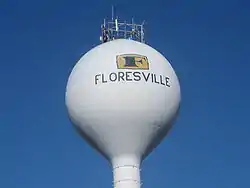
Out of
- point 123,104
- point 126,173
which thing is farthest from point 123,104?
point 126,173

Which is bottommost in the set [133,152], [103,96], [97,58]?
[133,152]

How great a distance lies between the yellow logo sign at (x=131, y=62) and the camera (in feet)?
80.3

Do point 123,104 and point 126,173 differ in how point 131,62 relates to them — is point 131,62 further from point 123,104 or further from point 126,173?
point 126,173

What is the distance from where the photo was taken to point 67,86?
25469 mm

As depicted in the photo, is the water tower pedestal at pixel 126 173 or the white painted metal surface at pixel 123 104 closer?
the white painted metal surface at pixel 123 104

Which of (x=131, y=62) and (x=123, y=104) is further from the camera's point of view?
(x=131, y=62)

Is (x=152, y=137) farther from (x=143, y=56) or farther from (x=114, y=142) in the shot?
(x=143, y=56)

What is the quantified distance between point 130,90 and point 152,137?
2.05 m

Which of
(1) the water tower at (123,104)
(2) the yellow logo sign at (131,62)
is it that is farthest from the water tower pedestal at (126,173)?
(2) the yellow logo sign at (131,62)

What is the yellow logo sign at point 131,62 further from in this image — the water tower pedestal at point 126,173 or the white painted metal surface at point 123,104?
the water tower pedestal at point 126,173

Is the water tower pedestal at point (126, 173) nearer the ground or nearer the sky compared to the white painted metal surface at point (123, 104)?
nearer the ground

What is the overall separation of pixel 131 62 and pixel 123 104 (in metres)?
1.72

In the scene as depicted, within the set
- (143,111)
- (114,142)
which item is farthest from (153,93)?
(114,142)

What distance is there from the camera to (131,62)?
2458cm
